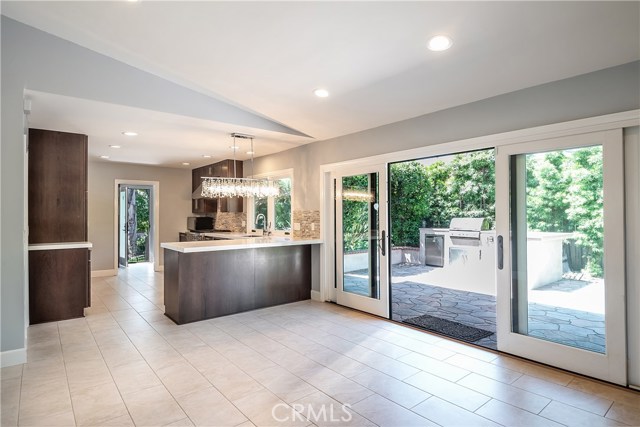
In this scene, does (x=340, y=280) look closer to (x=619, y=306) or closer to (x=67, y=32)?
(x=619, y=306)

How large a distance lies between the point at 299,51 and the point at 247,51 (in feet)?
1.45

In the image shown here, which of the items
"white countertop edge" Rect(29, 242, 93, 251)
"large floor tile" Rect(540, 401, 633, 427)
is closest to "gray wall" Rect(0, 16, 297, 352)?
"white countertop edge" Rect(29, 242, 93, 251)

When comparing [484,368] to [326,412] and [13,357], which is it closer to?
[326,412]

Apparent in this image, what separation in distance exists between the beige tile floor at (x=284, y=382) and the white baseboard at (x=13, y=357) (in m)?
0.13

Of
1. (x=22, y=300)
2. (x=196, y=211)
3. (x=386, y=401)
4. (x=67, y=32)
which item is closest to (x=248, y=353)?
(x=386, y=401)

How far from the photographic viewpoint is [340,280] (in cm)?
502

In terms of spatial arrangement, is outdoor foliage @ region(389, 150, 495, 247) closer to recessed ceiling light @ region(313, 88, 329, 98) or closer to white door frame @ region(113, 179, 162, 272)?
recessed ceiling light @ region(313, 88, 329, 98)

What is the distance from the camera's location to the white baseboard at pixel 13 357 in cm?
291

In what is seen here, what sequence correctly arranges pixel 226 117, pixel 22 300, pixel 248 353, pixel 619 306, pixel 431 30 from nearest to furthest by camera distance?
pixel 431 30 < pixel 619 306 < pixel 22 300 < pixel 248 353 < pixel 226 117

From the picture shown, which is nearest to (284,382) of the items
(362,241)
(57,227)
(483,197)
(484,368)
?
(484,368)

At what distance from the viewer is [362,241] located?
15.6 ft

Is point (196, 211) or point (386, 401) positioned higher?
point (196, 211)

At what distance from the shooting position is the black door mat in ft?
12.5

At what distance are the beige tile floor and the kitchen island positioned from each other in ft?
1.13
